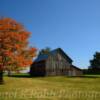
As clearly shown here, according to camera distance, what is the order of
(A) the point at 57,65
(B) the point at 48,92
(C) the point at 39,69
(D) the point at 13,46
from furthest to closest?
(C) the point at 39,69
(A) the point at 57,65
(D) the point at 13,46
(B) the point at 48,92

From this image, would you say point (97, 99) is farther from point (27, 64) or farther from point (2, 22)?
point (2, 22)

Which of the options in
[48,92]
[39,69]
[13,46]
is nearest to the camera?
[48,92]

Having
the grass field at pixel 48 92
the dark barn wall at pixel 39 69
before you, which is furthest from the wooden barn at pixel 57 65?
the grass field at pixel 48 92

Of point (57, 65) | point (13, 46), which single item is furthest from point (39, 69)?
point (13, 46)

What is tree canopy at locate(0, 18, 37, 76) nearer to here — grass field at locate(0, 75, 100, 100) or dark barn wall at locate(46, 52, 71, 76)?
grass field at locate(0, 75, 100, 100)

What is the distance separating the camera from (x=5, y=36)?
1446 inches

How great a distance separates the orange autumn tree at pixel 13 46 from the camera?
36.0 meters

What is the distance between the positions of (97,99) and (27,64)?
18148 mm

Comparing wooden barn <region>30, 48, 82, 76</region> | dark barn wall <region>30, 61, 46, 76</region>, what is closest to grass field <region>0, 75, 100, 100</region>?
wooden barn <region>30, 48, 82, 76</region>

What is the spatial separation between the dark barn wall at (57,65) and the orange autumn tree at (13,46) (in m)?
33.4

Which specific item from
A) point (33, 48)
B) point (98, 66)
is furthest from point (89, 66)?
point (33, 48)

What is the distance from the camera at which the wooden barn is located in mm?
72688

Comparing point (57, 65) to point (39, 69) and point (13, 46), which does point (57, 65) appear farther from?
point (13, 46)

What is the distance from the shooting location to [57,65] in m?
73.7
